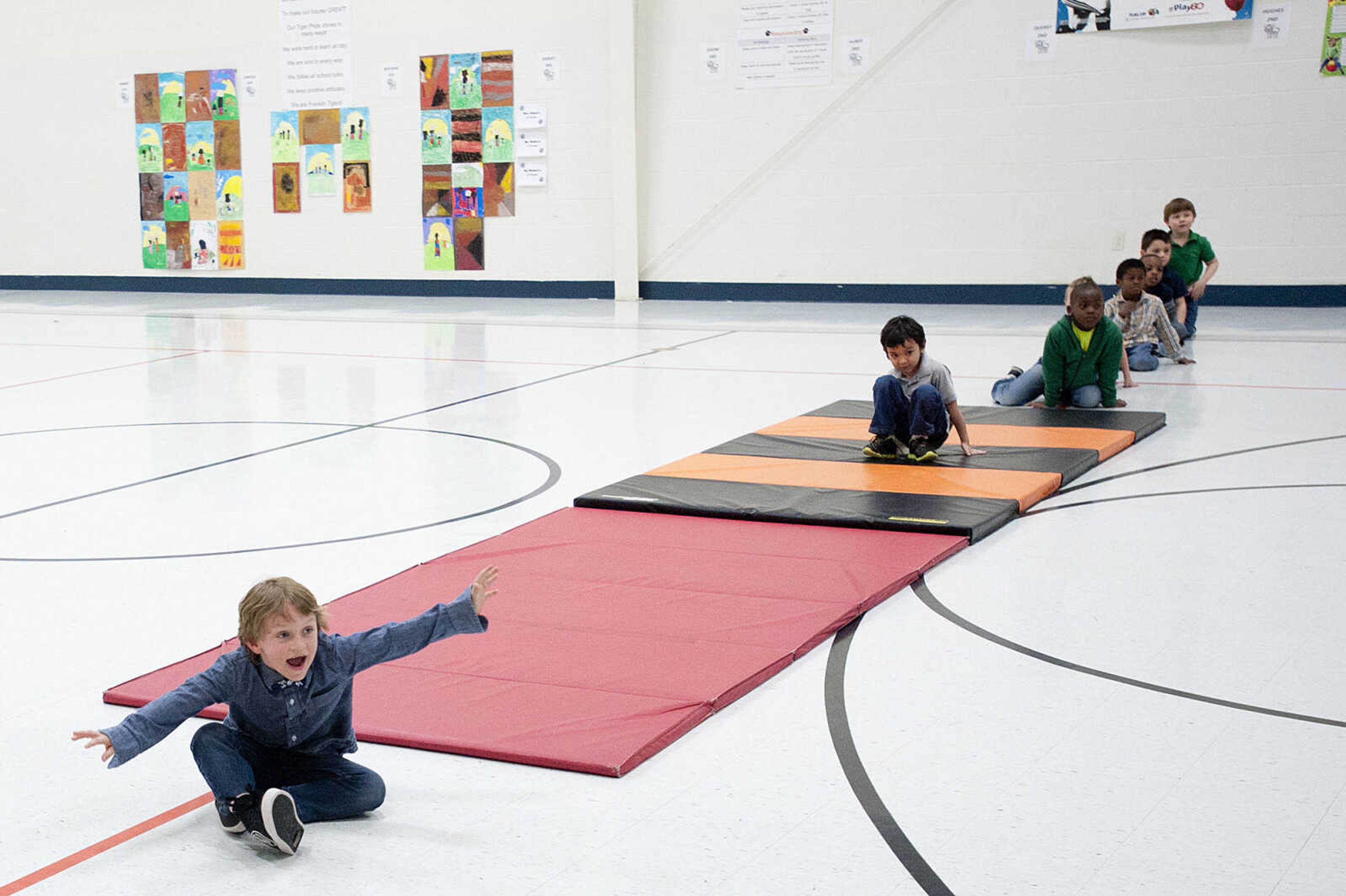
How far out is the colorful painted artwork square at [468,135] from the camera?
14.2 metres

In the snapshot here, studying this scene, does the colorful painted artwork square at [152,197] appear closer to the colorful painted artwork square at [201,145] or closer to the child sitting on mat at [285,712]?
the colorful painted artwork square at [201,145]

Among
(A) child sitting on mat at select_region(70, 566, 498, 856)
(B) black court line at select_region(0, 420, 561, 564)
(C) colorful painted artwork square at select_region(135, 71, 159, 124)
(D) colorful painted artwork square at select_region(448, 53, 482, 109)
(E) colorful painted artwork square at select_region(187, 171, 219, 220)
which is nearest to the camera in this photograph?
(A) child sitting on mat at select_region(70, 566, 498, 856)

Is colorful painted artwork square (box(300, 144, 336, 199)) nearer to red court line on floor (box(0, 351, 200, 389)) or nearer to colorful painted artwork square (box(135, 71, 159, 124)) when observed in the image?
colorful painted artwork square (box(135, 71, 159, 124))

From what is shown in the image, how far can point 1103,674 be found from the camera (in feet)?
11.2

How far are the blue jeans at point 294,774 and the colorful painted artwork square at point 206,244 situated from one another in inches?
549

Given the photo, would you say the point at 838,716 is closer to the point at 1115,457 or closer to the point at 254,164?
the point at 1115,457

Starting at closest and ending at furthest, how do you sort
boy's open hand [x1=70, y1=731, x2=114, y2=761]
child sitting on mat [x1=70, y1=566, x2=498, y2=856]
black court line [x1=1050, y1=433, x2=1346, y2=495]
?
boy's open hand [x1=70, y1=731, x2=114, y2=761], child sitting on mat [x1=70, y1=566, x2=498, y2=856], black court line [x1=1050, y1=433, x2=1346, y2=495]

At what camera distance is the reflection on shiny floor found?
2.52 metres

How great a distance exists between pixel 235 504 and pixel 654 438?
1995mm

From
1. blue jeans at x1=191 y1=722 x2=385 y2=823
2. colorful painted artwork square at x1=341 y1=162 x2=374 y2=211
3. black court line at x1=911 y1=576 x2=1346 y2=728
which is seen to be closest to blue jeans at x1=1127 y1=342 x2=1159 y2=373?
black court line at x1=911 y1=576 x2=1346 y2=728

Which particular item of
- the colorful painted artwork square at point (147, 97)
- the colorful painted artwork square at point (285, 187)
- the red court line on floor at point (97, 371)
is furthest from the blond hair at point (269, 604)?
the colorful painted artwork square at point (147, 97)

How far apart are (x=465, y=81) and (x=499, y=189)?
3.70ft

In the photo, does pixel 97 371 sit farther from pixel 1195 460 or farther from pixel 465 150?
pixel 1195 460

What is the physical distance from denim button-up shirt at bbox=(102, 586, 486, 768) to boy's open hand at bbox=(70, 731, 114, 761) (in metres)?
0.13
